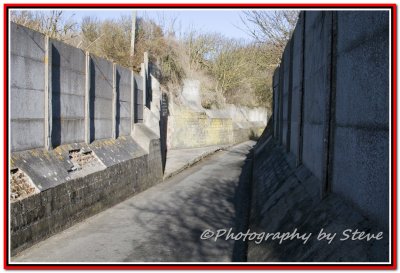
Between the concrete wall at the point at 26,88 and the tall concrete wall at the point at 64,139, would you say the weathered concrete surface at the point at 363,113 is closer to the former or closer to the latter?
the tall concrete wall at the point at 64,139

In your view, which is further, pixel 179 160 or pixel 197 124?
pixel 197 124

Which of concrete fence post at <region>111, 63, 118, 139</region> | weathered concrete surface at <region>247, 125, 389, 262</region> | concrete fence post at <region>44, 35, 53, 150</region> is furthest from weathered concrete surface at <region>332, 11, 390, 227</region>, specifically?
concrete fence post at <region>111, 63, 118, 139</region>

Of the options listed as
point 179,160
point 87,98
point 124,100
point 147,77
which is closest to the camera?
point 87,98

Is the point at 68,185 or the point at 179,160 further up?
the point at 68,185

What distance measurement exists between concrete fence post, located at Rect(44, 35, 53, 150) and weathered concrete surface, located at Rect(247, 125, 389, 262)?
16.1 feet

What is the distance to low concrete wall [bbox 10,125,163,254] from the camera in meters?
8.70

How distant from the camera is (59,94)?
36.7 ft

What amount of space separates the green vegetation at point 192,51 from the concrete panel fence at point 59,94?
618 cm

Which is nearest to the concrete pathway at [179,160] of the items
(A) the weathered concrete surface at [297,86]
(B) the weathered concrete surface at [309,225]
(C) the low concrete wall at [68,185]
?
(C) the low concrete wall at [68,185]

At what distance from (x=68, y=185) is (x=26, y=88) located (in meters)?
2.39

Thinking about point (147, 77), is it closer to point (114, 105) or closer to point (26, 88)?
point (114, 105)

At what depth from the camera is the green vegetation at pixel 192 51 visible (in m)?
26.7

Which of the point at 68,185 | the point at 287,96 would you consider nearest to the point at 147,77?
the point at 287,96

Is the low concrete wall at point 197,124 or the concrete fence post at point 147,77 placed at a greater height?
the concrete fence post at point 147,77
